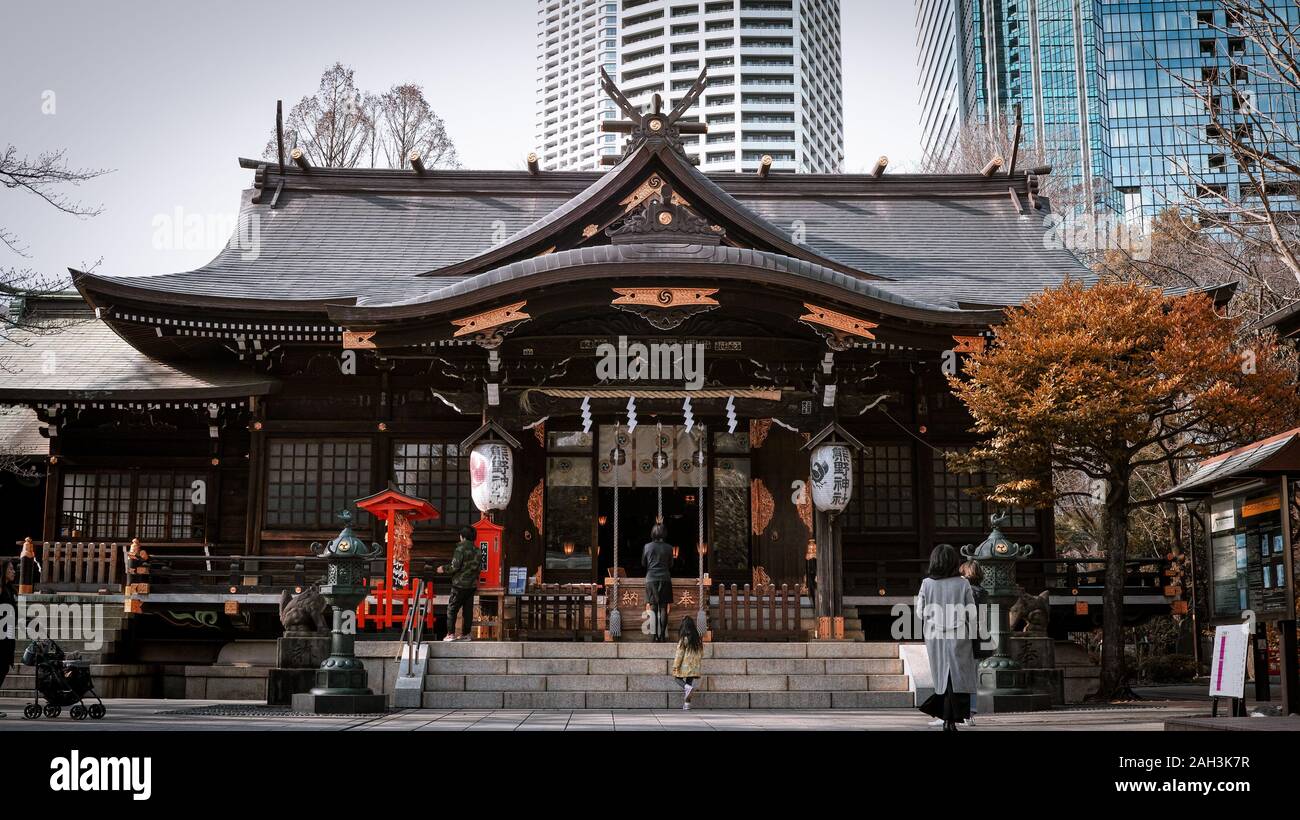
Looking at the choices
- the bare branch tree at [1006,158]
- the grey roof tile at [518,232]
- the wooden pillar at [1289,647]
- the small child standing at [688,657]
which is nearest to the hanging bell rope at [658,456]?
the grey roof tile at [518,232]

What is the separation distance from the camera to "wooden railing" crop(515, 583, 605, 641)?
1666 centimetres

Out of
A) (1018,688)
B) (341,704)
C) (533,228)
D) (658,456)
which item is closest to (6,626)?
(341,704)

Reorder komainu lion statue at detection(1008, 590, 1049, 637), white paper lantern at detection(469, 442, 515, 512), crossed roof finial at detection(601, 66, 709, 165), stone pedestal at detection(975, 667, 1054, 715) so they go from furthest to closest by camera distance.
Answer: crossed roof finial at detection(601, 66, 709, 165) < white paper lantern at detection(469, 442, 515, 512) < komainu lion statue at detection(1008, 590, 1049, 637) < stone pedestal at detection(975, 667, 1054, 715)

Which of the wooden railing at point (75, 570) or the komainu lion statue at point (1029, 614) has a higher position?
the wooden railing at point (75, 570)

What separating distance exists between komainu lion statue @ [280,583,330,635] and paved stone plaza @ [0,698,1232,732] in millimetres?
1221

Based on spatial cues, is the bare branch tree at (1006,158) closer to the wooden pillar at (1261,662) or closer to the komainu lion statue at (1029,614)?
the komainu lion statue at (1029,614)

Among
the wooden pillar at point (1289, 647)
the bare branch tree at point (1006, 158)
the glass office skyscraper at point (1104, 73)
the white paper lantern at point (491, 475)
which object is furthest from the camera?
the glass office skyscraper at point (1104, 73)

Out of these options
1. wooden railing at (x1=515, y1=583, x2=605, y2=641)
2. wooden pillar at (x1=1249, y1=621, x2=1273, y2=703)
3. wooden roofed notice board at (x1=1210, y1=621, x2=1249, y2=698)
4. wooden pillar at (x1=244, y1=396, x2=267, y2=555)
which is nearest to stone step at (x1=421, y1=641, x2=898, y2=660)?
wooden railing at (x1=515, y1=583, x2=605, y2=641)

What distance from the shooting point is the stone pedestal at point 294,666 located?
1472 cm

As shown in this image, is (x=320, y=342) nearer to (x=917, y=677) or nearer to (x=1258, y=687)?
(x=917, y=677)

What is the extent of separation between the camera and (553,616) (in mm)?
16719

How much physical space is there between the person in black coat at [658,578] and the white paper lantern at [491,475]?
99.3 inches

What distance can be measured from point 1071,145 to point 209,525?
1587 inches
